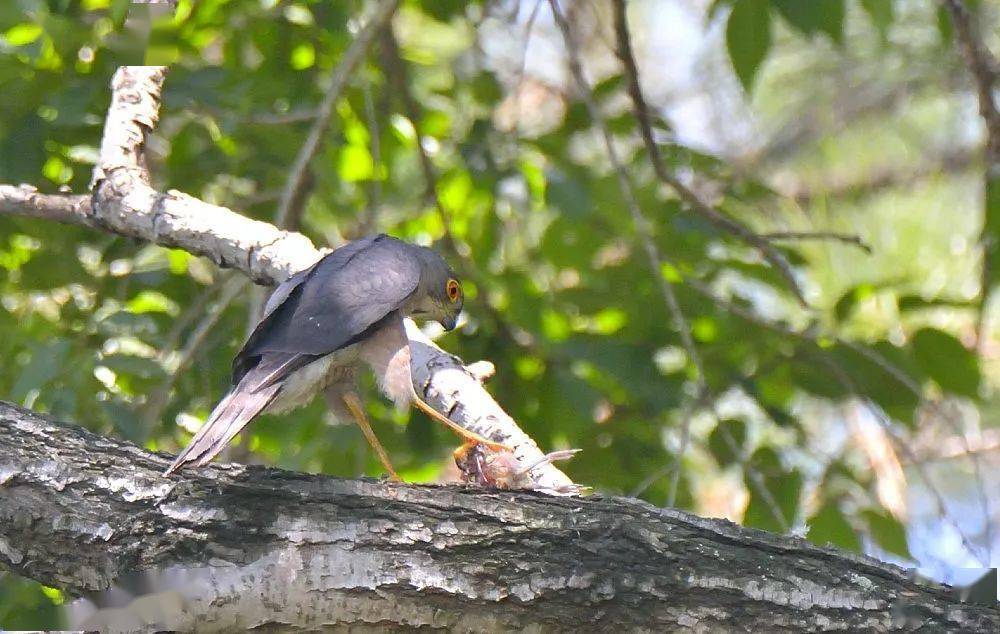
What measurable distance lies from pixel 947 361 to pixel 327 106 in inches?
104

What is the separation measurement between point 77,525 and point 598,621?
1.17 m

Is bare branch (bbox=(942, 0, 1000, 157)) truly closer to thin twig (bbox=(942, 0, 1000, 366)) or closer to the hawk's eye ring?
thin twig (bbox=(942, 0, 1000, 366))

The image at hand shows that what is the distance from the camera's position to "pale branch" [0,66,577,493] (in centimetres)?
365

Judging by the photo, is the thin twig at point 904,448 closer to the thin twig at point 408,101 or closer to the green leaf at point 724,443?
the green leaf at point 724,443

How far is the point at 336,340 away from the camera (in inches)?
142

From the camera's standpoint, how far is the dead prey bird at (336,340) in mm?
3297

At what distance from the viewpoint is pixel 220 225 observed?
3.69 m

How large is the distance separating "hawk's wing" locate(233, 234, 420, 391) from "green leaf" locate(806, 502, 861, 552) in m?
1.76

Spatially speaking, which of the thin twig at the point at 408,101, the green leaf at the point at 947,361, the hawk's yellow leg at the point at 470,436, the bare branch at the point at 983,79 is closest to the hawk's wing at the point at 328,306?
the hawk's yellow leg at the point at 470,436

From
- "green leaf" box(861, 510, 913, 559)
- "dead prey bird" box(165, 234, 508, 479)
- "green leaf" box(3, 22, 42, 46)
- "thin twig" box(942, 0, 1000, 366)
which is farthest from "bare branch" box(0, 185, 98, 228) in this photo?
"thin twig" box(942, 0, 1000, 366)

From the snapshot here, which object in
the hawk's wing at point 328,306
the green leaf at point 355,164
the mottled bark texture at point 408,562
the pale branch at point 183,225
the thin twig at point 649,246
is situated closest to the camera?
the mottled bark texture at point 408,562

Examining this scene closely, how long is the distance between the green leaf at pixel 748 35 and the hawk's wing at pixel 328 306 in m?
1.43

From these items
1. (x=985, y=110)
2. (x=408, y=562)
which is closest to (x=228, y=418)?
(x=408, y=562)

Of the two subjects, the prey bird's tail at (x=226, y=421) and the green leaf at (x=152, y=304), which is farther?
the green leaf at (x=152, y=304)
